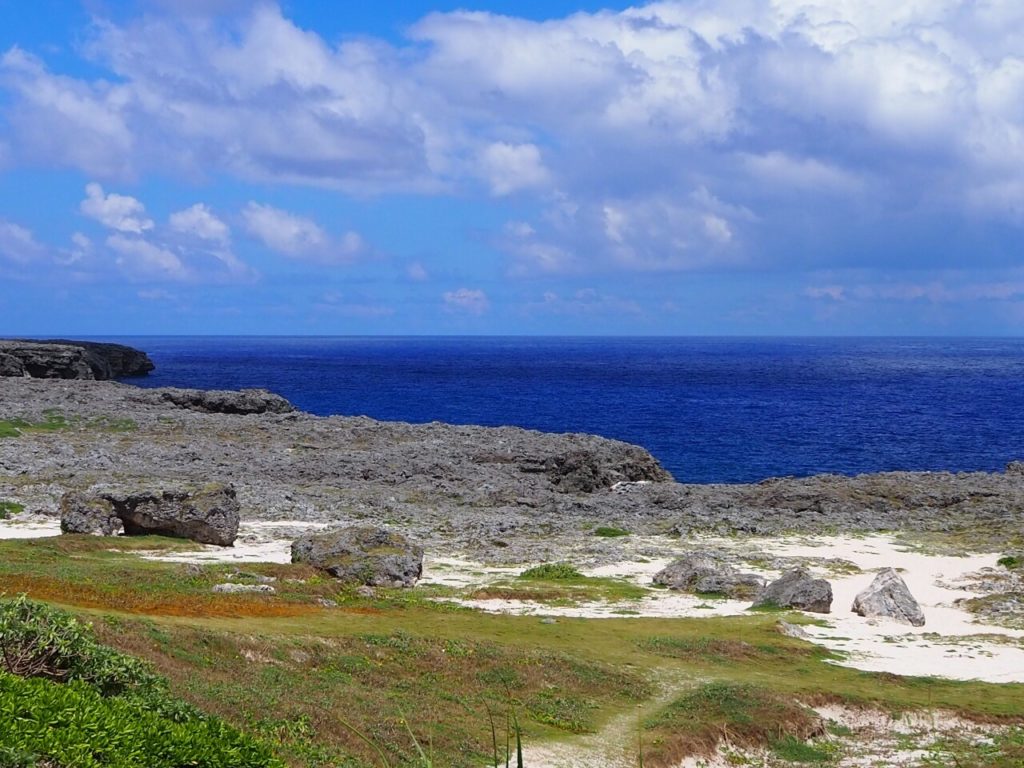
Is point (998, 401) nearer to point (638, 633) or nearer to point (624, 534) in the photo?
point (624, 534)

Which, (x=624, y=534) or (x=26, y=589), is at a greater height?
(x=26, y=589)

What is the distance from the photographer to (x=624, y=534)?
167 feet

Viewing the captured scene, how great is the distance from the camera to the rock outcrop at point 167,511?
41.0 m

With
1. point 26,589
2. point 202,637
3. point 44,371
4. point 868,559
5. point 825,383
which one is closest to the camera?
point 202,637

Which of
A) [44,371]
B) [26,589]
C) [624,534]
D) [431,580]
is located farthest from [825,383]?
[26,589]

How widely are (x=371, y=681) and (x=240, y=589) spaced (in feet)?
29.5

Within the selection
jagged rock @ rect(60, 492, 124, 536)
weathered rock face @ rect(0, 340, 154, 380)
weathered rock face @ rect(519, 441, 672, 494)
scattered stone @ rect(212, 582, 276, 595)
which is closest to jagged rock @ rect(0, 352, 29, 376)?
weathered rock face @ rect(0, 340, 154, 380)

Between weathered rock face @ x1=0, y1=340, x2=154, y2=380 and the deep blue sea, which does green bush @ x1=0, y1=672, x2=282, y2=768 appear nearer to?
the deep blue sea

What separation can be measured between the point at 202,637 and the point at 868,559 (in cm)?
3335

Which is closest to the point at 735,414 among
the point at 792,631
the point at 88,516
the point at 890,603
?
the point at 890,603

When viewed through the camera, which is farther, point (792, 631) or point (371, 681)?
point (792, 631)

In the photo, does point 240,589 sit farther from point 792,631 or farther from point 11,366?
point 11,366

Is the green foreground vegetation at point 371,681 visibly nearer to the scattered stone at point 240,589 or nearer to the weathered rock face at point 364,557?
the scattered stone at point 240,589

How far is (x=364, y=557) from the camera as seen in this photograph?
117ft
